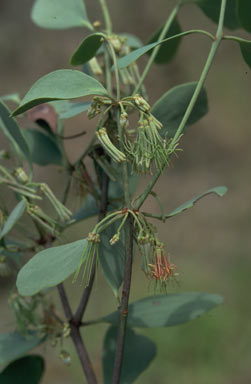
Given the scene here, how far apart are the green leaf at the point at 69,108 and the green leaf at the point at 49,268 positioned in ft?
0.43

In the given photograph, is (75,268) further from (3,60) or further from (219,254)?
(3,60)

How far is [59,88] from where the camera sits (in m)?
0.39

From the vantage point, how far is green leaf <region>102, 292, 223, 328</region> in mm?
523

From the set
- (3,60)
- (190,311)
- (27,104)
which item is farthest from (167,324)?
(3,60)

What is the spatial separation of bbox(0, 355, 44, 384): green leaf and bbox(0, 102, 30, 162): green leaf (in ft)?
0.71

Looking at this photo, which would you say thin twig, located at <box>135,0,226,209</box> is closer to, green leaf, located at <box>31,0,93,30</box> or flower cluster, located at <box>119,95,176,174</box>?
flower cluster, located at <box>119,95,176,174</box>

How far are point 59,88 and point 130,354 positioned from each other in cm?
31

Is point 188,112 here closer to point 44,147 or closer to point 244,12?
point 244,12

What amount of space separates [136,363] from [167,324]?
0.27ft

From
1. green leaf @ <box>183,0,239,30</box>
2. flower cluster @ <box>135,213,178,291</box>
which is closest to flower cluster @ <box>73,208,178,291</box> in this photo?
flower cluster @ <box>135,213,178,291</box>

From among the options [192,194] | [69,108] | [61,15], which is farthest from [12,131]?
[192,194]

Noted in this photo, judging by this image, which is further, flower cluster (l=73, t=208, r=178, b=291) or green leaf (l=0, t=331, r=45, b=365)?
green leaf (l=0, t=331, r=45, b=365)

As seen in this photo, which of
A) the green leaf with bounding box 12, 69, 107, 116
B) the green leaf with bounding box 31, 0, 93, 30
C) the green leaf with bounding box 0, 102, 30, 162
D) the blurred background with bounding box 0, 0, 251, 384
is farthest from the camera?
the blurred background with bounding box 0, 0, 251, 384

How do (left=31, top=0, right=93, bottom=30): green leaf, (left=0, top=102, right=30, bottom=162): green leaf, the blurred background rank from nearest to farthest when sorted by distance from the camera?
(left=0, top=102, right=30, bottom=162): green leaf
(left=31, top=0, right=93, bottom=30): green leaf
the blurred background
